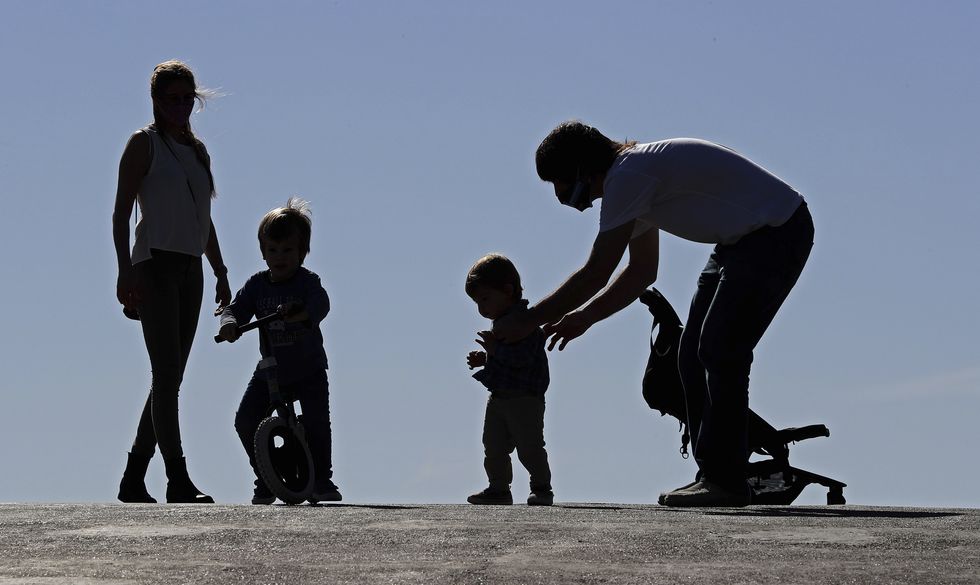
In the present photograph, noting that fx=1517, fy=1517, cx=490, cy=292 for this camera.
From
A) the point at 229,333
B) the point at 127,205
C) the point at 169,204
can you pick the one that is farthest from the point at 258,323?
the point at 127,205

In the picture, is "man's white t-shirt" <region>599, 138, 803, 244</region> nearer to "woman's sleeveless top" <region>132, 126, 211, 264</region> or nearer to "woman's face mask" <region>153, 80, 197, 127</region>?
"woman's sleeveless top" <region>132, 126, 211, 264</region>

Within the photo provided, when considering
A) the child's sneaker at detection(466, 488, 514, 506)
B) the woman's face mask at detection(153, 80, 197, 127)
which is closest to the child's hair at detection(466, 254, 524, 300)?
the child's sneaker at detection(466, 488, 514, 506)

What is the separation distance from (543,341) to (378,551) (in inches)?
163

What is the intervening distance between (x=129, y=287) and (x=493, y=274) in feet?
6.45

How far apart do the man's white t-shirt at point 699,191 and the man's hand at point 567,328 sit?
0.54 m

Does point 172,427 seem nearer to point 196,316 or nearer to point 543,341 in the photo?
point 196,316

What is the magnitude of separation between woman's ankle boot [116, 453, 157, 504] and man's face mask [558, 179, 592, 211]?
2.87 meters

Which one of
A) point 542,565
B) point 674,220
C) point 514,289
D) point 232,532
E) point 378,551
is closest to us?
point 542,565

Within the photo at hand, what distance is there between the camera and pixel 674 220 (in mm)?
6820

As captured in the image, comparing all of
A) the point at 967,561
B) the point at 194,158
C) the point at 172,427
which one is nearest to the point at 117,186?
the point at 194,158

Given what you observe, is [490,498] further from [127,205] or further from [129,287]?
[127,205]

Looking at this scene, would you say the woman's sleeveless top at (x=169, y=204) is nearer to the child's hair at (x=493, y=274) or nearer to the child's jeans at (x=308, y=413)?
the child's jeans at (x=308, y=413)

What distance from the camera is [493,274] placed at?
27.6 feet

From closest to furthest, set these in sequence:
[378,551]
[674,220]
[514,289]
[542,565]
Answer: [542,565] < [378,551] < [674,220] < [514,289]
